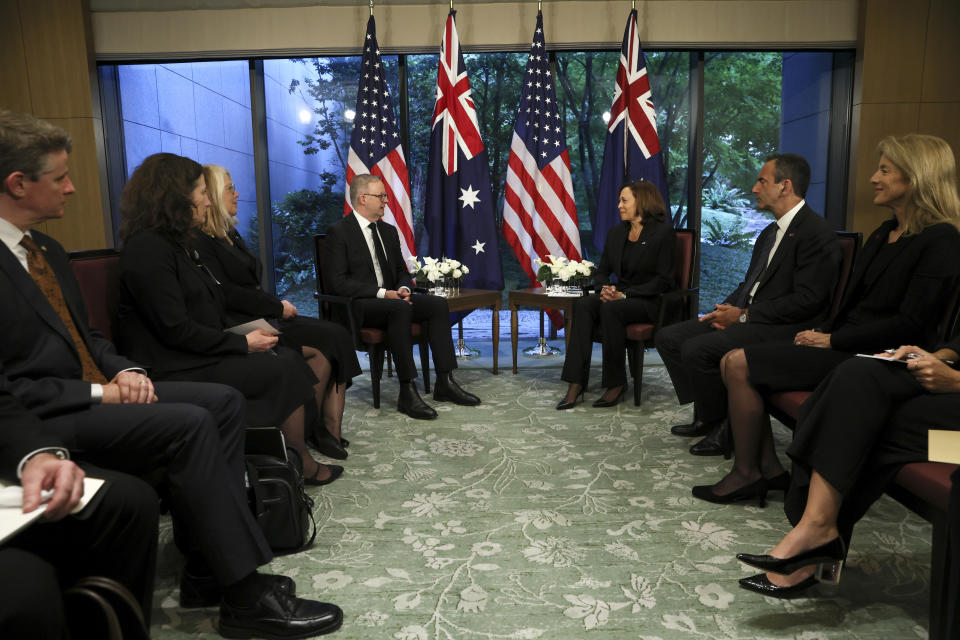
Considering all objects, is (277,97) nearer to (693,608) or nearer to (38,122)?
(38,122)

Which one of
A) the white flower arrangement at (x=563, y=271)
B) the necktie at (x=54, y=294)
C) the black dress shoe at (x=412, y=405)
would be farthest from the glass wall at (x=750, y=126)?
the necktie at (x=54, y=294)

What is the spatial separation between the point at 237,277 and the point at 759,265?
268 cm

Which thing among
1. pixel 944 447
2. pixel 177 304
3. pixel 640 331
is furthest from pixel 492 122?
pixel 944 447

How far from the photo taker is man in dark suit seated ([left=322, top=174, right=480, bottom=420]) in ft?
14.1

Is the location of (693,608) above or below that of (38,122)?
below

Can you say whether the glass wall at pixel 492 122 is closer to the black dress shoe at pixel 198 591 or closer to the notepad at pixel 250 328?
the notepad at pixel 250 328

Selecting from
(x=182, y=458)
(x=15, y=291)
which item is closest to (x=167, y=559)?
(x=182, y=458)

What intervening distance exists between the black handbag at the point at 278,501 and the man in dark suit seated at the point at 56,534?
2.07 feet

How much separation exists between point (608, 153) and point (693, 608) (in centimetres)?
448

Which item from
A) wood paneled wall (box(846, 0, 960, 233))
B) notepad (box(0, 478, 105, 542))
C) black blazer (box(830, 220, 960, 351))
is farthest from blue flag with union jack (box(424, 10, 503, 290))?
notepad (box(0, 478, 105, 542))

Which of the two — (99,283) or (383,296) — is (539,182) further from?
(99,283)

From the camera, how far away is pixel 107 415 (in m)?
1.86

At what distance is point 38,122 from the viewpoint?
74.2 inches

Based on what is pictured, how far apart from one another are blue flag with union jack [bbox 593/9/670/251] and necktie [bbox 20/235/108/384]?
448 centimetres
